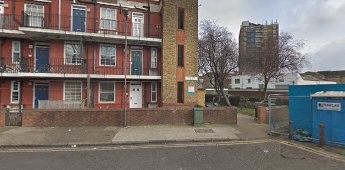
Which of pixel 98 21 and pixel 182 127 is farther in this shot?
pixel 98 21

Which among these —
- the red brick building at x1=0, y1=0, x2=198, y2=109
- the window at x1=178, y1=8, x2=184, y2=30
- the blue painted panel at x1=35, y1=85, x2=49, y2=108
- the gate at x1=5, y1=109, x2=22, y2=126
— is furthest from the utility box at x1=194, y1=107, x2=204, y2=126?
the blue painted panel at x1=35, y1=85, x2=49, y2=108

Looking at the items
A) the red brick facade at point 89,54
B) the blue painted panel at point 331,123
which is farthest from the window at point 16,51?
the blue painted panel at point 331,123

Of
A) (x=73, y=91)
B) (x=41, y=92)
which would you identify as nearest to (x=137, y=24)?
(x=73, y=91)

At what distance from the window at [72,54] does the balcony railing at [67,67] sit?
0.57 feet

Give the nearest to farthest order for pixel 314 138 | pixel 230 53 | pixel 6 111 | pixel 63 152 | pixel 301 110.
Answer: pixel 63 152
pixel 314 138
pixel 301 110
pixel 6 111
pixel 230 53

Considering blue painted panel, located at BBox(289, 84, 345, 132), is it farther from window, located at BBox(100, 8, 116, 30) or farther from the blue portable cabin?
window, located at BBox(100, 8, 116, 30)

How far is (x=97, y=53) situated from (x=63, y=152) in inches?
471

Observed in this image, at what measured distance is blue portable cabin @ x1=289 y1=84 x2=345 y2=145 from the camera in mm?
10102

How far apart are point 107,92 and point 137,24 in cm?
591

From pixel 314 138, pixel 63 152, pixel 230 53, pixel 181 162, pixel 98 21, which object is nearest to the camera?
pixel 181 162

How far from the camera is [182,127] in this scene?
47.0 feet

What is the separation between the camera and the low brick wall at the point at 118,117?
549 inches

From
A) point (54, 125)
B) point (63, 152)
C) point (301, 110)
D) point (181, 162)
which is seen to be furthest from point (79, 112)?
point (301, 110)

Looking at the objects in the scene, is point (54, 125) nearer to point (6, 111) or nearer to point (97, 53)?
point (6, 111)
